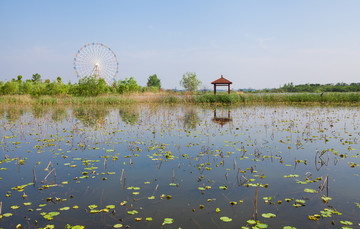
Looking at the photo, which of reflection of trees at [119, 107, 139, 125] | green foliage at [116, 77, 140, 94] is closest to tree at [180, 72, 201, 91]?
green foliage at [116, 77, 140, 94]

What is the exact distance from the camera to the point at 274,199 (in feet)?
15.9

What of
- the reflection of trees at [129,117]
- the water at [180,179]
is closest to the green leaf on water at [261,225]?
the water at [180,179]

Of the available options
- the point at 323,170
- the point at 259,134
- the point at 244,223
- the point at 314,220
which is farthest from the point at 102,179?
the point at 259,134

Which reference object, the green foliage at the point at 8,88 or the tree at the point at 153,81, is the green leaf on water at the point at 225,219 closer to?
the green foliage at the point at 8,88

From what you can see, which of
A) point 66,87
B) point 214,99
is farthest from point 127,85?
point 214,99

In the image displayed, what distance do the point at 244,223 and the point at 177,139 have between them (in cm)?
658

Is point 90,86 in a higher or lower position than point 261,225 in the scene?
higher

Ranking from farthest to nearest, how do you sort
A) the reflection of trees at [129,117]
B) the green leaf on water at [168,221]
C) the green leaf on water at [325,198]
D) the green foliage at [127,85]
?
the green foliage at [127,85]
the reflection of trees at [129,117]
the green leaf on water at [325,198]
the green leaf on water at [168,221]

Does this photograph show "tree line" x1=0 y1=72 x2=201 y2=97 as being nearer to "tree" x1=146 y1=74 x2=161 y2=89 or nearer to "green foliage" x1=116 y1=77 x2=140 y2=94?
"green foliage" x1=116 y1=77 x2=140 y2=94

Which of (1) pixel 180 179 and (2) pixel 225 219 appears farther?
(1) pixel 180 179

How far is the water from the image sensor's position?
4.24 m

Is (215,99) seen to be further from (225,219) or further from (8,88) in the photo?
(8,88)

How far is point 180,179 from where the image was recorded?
234 inches

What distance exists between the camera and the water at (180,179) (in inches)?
167
